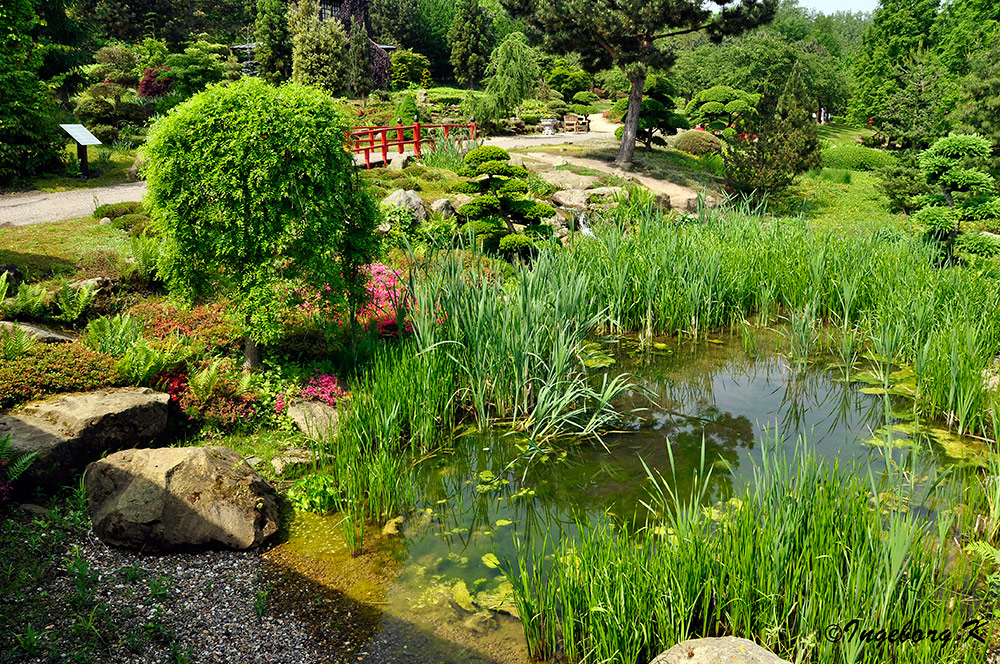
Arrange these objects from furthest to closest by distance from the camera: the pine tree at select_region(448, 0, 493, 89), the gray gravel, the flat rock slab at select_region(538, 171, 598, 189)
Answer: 1. the pine tree at select_region(448, 0, 493, 89)
2. the flat rock slab at select_region(538, 171, 598, 189)
3. the gray gravel

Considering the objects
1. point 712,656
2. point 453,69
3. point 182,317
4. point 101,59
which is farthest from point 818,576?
point 453,69

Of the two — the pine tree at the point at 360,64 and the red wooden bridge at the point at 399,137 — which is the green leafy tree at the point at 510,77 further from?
the pine tree at the point at 360,64

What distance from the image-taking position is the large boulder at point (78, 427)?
5105mm

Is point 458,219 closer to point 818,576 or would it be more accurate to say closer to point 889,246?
point 889,246

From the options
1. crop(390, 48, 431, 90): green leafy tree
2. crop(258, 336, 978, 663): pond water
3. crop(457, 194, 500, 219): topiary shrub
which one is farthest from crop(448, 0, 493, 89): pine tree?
crop(258, 336, 978, 663): pond water

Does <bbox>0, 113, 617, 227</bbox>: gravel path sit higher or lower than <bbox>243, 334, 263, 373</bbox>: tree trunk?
higher

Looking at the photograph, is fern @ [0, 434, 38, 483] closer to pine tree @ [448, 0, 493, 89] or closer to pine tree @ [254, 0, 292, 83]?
pine tree @ [254, 0, 292, 83]

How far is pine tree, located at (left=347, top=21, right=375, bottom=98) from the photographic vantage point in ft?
116

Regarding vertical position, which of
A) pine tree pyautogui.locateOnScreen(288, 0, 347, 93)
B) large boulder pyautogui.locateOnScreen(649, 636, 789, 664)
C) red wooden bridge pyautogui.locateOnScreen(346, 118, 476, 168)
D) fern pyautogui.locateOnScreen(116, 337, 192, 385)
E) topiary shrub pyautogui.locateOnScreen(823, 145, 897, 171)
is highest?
pine tree pyautogui.locateOnScreen(288, 0, 347, 93)

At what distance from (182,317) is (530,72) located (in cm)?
2285

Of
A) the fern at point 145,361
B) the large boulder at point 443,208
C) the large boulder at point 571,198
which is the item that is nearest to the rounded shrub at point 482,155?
the large boulder at point 443,208

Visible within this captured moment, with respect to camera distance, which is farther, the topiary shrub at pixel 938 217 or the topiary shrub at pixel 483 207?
the topiary shrub at pixel 483 207
